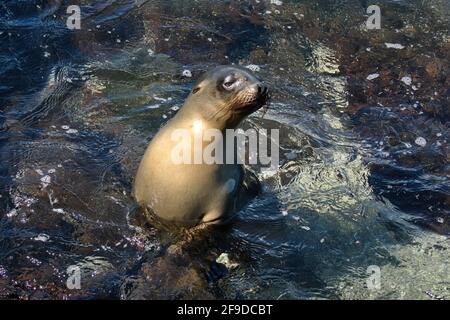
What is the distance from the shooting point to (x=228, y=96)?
488 cm

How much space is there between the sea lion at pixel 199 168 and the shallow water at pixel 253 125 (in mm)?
251

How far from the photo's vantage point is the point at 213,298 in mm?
4738

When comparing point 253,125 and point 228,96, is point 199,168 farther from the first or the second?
point 253,125

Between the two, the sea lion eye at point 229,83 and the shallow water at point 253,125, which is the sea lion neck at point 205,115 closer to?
the sea lion eye at point 229,83

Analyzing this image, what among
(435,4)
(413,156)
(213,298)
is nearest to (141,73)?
(413,156)

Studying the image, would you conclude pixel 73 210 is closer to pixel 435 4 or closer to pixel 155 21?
pixel 155 21

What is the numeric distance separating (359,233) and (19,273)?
108 inches

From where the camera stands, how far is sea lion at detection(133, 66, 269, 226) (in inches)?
193

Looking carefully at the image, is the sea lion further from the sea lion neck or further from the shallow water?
the shallow water

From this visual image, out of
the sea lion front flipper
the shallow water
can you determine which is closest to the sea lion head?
the sea lion front flipper

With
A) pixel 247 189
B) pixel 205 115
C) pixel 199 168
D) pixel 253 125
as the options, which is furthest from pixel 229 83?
pixel 253 125

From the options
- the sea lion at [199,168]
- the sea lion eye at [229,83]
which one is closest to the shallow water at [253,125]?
the sea lion at [199,168]

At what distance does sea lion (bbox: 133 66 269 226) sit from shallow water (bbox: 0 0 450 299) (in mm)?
251

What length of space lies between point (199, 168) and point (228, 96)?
592mm
